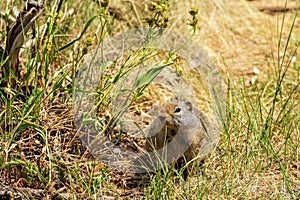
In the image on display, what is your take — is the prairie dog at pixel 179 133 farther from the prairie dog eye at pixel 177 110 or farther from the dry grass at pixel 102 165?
the dry grass at pixel 102 165

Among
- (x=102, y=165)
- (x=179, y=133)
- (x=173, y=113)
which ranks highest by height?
(x=173, y=113)

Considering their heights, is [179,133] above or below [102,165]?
above

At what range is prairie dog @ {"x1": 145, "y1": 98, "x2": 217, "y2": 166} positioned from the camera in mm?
2514

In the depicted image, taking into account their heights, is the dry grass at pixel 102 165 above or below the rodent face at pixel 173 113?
below

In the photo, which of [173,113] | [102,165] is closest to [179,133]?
[173,113]

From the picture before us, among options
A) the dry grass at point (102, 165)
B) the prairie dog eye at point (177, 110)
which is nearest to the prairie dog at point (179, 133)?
the prairie dog eye at point (177, 110)

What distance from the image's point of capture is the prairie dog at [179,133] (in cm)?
251

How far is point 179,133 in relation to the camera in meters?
2.56

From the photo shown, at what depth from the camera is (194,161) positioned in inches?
107

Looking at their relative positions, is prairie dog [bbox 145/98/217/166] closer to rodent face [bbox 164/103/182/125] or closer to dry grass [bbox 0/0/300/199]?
rodent face [bbox 164/103/182/125]

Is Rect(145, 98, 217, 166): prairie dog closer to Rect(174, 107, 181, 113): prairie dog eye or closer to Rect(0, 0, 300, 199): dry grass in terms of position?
Rect(174, 107, 181, 113): prairie dog eye

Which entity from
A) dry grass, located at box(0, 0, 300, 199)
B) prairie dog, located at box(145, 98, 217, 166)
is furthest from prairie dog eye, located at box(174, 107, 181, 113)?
dry grass, located at box(0, 0, 300, 199)

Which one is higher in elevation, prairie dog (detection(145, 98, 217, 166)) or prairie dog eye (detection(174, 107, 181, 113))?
prairie dog eye (detection(174, 107, 181, 113))

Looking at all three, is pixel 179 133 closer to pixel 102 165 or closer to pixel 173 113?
pixel 173 113
